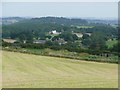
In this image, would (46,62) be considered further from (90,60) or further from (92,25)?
(92,25)

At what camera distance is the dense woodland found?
30453 mm

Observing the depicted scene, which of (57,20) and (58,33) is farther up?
(57,20)

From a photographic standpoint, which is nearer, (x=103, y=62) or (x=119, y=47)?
(x=103, y=62)

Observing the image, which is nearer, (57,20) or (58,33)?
(58,33)

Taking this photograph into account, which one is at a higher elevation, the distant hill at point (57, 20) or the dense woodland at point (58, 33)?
the distant hill at point (57, 20)

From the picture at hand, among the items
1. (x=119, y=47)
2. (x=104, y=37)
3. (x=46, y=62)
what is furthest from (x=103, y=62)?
(x=104, y=37)

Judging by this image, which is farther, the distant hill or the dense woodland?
the distant hill

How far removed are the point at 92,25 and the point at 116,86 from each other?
31.2 meters

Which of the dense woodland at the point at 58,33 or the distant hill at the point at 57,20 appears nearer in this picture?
the dense woodland at the point at 58,33

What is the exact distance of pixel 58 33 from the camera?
37.8 meters

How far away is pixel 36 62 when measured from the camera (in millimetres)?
16625

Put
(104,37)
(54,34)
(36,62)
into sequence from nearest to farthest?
(36,62), (104,37), (54,34)

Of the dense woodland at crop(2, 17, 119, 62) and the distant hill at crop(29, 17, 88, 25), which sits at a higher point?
the distant hill at crop(29, 17, 88, 25)

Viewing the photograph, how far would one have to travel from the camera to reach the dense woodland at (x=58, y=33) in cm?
3045
